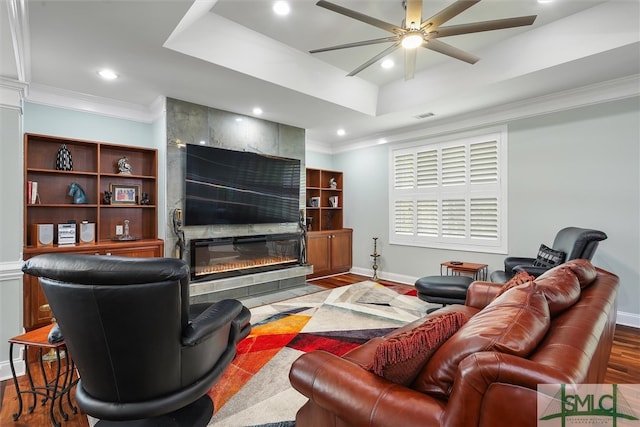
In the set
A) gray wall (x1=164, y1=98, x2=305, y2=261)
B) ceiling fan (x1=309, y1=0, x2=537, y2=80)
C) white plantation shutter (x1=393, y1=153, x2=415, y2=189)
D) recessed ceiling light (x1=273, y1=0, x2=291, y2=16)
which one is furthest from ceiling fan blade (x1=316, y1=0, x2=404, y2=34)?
Answer: white plantation shutter (x1=393, y1=153, x2=415, y2=189)

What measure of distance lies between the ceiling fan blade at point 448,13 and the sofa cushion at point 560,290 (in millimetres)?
1719

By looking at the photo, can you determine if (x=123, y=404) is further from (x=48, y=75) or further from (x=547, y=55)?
(x=547, y=55)

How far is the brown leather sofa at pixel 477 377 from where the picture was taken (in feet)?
2.67

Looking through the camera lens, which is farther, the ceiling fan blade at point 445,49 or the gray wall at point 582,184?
the gray wall at point 582,184

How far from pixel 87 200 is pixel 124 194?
15.6 inches

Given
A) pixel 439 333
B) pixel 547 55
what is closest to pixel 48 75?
pixel 439 333

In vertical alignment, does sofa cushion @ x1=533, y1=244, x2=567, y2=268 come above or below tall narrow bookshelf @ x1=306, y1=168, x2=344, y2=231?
below

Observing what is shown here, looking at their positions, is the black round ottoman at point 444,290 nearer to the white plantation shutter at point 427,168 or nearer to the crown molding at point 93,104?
the white plantation shutter at point 427,168

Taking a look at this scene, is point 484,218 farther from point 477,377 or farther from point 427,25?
point 477,377

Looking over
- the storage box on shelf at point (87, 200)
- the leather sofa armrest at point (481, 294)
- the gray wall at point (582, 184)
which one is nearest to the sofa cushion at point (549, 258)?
the gray wall at point (582, 184)

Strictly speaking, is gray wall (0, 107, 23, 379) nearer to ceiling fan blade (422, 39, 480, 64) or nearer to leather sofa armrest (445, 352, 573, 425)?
leather sofa armrest (445, 352, 573, 425)

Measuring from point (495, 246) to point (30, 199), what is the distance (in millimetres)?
5753

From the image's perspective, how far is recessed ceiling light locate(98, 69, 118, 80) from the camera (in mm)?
3209

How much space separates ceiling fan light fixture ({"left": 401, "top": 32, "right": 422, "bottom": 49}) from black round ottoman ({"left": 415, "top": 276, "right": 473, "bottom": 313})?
7.65 feet
